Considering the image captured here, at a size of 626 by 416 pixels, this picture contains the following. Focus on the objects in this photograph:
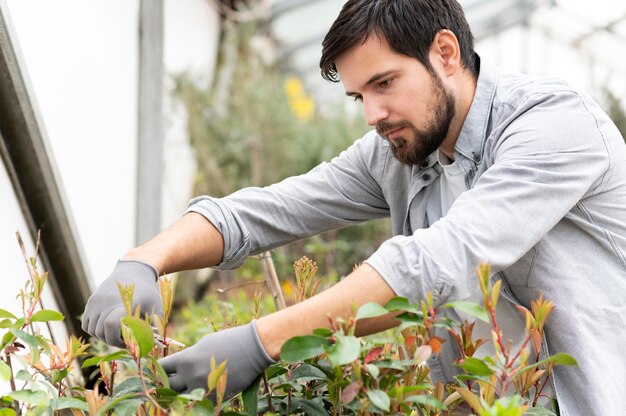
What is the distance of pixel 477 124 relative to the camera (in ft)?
6.31

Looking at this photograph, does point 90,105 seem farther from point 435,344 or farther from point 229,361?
point 435,344

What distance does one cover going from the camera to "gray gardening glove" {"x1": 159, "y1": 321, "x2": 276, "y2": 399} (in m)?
1.33

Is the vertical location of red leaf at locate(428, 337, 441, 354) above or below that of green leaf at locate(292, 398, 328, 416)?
above

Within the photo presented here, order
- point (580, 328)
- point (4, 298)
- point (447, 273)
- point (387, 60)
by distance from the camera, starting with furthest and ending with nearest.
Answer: point (4, 298)
point (387, 60)
point (580, 328)
point (447, 273)

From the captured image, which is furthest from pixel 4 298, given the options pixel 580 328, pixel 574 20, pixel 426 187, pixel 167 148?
pixel 574 20

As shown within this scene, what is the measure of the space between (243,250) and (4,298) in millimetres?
725

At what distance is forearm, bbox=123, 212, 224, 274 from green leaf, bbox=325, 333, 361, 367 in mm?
767

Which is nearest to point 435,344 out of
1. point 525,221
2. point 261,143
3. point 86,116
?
point 525,221

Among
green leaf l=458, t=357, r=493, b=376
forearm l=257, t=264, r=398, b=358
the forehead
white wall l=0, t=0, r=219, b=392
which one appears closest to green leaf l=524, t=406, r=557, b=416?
green leaf l=458, t=357, r=493, b=376

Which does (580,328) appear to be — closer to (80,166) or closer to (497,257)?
(497,257)

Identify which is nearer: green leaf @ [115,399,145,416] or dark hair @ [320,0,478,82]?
green leaf @ [115,399,145,416]

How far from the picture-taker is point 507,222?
60.0 inches

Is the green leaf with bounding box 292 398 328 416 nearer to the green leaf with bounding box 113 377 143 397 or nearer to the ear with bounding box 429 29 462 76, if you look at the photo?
the green leaf with bounding box 113 377 143 397

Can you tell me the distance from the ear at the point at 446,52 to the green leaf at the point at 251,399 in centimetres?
95
